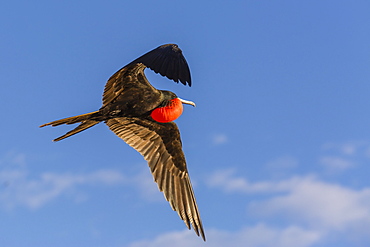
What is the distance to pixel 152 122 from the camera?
31.8 feet

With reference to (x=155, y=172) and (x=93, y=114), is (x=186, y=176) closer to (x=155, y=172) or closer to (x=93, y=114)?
(x=155, y=172)

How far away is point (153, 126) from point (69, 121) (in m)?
1.78

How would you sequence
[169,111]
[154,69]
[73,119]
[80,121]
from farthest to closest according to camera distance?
[169,111], [80,121], [73,119], [154,69]

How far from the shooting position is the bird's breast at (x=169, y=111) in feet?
29.3

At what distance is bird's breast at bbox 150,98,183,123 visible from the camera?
8.92m

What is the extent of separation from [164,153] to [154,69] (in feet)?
11.6

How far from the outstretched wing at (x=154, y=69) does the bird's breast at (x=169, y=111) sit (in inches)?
14.2

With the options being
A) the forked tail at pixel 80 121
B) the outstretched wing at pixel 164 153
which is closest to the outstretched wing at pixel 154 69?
the forked tail at pixel 80 121

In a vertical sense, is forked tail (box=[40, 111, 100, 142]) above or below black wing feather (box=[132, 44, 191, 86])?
above

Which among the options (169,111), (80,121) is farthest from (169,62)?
(80,121)

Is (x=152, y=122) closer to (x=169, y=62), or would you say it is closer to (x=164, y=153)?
(x=164, y=153)

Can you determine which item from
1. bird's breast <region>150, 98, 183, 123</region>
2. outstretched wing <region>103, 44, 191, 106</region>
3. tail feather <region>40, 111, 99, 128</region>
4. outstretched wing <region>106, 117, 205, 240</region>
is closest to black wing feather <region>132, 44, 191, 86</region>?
outstretched wing <region>103, 44, 191, 106</region>

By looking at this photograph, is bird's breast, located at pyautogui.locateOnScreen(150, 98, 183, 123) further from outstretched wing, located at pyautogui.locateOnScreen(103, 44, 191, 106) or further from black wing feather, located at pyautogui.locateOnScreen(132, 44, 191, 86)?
black wing feather, located at pyautogui.locateOnScreen(132, 44, 191, 86)

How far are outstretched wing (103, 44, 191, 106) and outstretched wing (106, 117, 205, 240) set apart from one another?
84 centimetres
